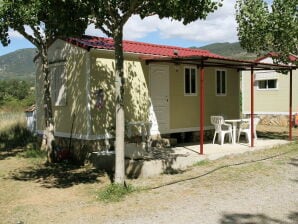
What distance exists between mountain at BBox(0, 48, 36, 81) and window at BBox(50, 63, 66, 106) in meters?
110

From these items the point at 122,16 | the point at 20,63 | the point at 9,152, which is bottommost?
the point at 9,152

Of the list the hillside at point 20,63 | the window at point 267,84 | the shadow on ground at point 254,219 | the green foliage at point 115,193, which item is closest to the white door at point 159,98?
the green foliage at point 115,193

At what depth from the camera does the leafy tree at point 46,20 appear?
7.93 metres

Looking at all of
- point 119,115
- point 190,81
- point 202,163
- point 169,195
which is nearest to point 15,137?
point 190,81

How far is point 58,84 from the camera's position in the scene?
12.4 meters

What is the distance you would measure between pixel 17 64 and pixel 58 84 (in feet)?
459

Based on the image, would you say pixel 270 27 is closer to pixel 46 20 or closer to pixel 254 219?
pixel 46 20

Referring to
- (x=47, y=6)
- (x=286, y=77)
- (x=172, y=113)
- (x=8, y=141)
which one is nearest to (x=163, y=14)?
(x=47, y=6)

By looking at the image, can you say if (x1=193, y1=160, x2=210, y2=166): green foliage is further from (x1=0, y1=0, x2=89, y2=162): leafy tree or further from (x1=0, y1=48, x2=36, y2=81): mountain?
(x1=0, y1=48, x2=36, y2=81): mountain

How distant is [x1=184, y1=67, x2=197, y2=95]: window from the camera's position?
541 inches

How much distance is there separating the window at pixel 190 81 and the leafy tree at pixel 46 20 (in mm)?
4399

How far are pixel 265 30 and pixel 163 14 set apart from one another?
721 centimetres

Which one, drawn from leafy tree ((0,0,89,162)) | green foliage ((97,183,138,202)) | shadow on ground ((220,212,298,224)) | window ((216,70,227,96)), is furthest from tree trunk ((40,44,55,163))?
shadow on ground ((220,212,298,224))

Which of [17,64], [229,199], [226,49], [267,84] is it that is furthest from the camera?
[17,64]
